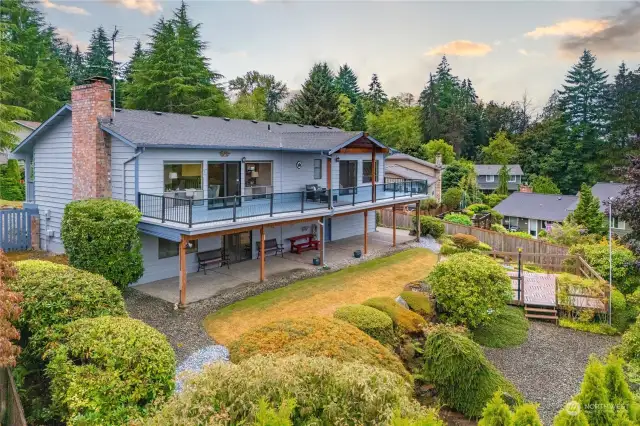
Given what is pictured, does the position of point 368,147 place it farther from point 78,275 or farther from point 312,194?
point 78,275

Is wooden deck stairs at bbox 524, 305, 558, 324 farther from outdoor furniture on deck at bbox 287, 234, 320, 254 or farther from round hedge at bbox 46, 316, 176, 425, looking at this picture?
round hedge at bbox 46, 316, 176, 425

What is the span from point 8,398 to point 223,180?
11.9 m

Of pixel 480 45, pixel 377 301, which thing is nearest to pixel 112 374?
pixel 377 301

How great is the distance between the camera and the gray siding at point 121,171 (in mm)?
14820

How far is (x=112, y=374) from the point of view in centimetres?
611

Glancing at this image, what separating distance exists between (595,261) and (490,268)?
783 cm

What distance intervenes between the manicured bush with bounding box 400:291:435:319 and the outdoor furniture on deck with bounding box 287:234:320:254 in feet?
24.2

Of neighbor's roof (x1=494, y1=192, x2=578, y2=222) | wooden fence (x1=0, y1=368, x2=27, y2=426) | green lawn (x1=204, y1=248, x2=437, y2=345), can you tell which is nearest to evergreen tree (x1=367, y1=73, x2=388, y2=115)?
neighbor's roof (x1=494, y1=192, x2=578, y2=222)

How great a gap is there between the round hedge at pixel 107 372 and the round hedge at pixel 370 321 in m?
4.90

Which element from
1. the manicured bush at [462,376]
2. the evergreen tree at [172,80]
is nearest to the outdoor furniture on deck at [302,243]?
the manicured bush at [462,376]

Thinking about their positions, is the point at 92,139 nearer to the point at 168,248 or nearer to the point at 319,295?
the point at 168,248

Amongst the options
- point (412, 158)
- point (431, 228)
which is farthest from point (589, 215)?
point (412, 158)

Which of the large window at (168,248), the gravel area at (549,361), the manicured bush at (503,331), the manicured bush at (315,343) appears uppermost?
the large window at (168,248)

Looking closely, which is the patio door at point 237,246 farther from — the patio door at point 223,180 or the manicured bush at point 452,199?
the manicured bush at point 452,199
